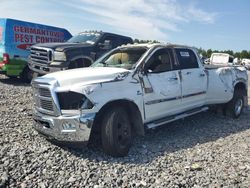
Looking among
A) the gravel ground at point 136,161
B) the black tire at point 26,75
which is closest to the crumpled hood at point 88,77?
the gravel ground at point 136,161

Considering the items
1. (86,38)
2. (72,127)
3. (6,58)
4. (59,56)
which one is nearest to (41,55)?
(59,56)

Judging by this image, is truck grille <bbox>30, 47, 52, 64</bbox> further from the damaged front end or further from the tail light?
the damaged front end

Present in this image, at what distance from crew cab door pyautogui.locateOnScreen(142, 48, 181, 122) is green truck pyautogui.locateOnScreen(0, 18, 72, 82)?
794 cm

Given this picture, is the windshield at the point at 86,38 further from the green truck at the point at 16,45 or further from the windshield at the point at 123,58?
the windshield at the point at 123,58

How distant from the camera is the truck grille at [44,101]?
4914 millimetres

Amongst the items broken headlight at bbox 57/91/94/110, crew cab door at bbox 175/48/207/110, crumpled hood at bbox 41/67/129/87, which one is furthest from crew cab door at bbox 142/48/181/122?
broken headlight at bbox 57/91/94/110

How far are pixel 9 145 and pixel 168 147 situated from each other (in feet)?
9.60

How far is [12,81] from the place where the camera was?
526 inches

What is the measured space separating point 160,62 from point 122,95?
4.88 ft

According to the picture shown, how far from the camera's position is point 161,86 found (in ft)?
19.5

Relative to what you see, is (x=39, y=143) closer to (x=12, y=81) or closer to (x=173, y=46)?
(x=173, y=46)

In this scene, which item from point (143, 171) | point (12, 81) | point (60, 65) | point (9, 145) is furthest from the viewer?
point (12, 81)

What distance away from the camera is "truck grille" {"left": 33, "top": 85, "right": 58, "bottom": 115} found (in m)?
4.91

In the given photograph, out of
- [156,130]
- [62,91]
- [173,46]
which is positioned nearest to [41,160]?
[62,91]
